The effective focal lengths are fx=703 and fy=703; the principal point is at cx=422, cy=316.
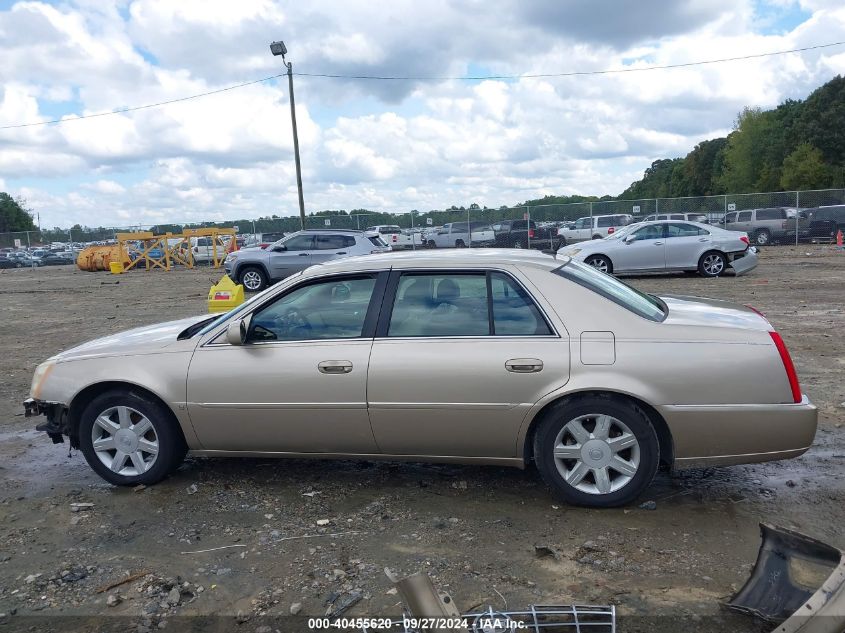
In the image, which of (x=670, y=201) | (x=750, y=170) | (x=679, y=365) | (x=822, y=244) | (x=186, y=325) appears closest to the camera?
(x=679, y=365)

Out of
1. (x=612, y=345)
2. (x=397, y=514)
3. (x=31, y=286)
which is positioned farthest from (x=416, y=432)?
(x=31, y=286)

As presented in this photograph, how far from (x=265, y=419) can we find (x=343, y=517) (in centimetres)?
80

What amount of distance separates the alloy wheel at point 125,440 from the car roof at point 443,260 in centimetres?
156

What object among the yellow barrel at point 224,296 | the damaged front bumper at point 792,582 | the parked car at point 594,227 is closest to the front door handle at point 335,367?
the damaged front bumper at point 792,582

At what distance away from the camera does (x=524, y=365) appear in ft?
13.5

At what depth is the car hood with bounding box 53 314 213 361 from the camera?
4.74 m

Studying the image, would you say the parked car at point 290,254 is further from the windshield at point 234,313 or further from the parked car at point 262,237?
the parked car at point 262,237

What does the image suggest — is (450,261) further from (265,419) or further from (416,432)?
(265,419)

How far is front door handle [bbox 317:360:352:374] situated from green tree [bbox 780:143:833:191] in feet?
212

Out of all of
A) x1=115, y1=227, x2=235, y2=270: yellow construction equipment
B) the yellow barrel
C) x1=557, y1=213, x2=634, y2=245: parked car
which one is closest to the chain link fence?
x1=557, y1=213, x2=634, y2=245: parked car

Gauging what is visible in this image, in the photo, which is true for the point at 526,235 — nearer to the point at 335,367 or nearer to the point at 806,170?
the point at 335,367

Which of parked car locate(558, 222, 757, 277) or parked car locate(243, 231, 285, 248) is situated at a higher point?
parked car locate(243, 231, 285, 248)

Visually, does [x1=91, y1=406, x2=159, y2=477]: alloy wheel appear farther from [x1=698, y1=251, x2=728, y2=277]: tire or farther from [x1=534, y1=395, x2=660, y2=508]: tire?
[x1=698, y1=251, x2=728, y2=277]: tire

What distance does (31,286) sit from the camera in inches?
957
